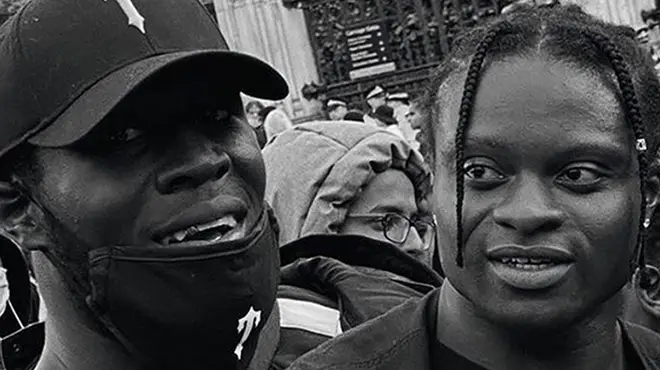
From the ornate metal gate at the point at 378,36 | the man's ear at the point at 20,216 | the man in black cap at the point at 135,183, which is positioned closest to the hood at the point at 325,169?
the man in black cap at the point at 135,183

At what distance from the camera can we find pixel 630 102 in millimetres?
2340

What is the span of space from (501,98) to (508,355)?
1.35 ft

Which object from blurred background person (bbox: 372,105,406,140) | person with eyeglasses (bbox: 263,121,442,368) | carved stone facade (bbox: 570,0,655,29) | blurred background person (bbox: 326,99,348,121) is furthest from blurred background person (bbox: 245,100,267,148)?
person with eyeglasses (bbox: 263,121,442,368)

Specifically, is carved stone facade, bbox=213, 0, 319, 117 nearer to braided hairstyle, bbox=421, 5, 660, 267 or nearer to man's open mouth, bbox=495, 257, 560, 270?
braided hairstyle, bbox=421, 5, 660, 267

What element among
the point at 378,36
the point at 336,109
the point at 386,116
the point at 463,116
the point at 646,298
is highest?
the point at 463,116

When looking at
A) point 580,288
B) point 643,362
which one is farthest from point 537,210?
point 643,362

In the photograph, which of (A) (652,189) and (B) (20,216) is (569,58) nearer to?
(A) (652,189)

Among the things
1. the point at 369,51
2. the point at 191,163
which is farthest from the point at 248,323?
the point at 369,51

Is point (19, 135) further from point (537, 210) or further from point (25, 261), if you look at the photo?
point (25, 261)

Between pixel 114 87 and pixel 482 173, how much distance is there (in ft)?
2.27

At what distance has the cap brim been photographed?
8.45ft

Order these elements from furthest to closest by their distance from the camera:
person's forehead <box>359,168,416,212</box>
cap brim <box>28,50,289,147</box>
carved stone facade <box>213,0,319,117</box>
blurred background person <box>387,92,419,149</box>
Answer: carved stone facade <box>213,0,319,117</box>, blurred background person <box>387,92,419,149</box>, person's forehead <box>359,168,416,212</box>, cap brim <box>28,50,289,147</box>

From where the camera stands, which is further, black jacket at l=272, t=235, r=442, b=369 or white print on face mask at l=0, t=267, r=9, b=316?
white print on face mask at l=0, t=267, r=9, b=316

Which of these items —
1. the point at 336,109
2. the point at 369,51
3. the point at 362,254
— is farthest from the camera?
the point at 369,51
